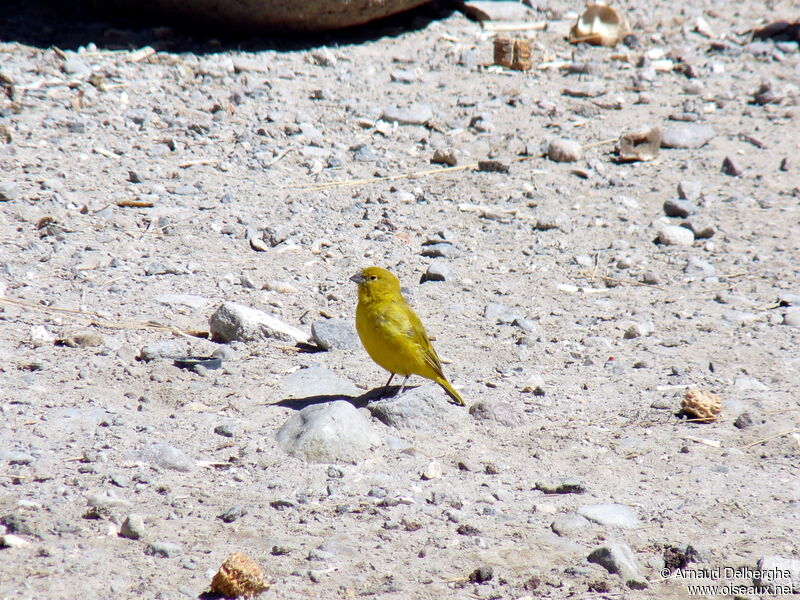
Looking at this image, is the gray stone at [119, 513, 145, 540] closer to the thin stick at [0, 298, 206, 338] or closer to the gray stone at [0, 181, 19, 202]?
the thin stick at [0, 298, 206, 338]

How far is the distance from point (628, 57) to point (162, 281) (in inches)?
228

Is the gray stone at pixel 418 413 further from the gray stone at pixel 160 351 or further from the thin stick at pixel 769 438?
the thin stick at pixel 769 438

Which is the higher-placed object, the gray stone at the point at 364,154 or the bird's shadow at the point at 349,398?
the gray stone at the point at 364,154

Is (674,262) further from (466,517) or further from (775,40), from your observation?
(775,40)

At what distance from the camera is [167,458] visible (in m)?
4.06

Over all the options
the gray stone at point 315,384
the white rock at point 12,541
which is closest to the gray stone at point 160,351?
the gray stone at point 315,384

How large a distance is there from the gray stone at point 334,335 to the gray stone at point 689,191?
324 centimetres

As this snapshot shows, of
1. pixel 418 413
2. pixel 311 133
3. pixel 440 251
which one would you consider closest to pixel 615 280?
pixel 440 251

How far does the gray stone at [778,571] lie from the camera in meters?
3.50

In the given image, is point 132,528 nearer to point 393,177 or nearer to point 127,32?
point 393,177

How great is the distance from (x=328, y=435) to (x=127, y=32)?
6.08 meters

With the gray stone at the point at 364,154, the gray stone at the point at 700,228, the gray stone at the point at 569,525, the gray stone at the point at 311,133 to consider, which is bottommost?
the gray stone at the point at 569,525

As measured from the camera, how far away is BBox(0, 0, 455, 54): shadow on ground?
8680 mm

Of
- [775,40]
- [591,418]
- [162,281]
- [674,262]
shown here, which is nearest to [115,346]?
[162,281]
